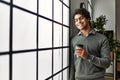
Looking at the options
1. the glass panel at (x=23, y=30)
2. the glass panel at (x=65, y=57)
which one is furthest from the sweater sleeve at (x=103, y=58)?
the glass panel at (x=23, y=30)

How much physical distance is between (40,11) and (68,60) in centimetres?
103

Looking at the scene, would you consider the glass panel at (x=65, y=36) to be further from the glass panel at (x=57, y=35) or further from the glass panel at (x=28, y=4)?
the glass panel at (x=28, y=4)

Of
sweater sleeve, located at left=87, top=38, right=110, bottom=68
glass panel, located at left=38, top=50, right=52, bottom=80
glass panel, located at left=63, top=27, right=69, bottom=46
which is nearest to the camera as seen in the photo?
glass panel, located at left=38, top=50, right=52, bottom=80

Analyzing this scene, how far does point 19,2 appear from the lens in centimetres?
108

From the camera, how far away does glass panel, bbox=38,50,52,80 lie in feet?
4.67

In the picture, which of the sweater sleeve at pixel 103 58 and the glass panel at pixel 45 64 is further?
the sweater sleeve at pixel 103 58

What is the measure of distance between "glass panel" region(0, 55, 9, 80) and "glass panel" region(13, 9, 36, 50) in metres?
0.11

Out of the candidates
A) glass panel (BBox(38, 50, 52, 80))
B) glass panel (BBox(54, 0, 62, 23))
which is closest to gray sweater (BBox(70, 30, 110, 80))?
glass panel (BBox(54, 0, 62, 23))

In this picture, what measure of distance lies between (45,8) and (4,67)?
737 mm

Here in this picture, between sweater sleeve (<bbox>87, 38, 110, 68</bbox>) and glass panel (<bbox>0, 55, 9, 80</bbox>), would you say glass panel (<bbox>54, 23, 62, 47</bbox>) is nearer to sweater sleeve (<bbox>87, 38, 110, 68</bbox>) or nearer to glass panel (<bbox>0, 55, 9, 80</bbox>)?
sweater sleeve (<bbox>87, 38, 110, 68</bbox>)

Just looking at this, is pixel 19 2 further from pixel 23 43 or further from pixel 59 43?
pixel 59 43

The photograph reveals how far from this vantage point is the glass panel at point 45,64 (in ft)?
4.67

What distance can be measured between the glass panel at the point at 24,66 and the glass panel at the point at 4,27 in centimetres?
11

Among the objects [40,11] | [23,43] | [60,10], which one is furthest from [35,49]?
[60,10]
